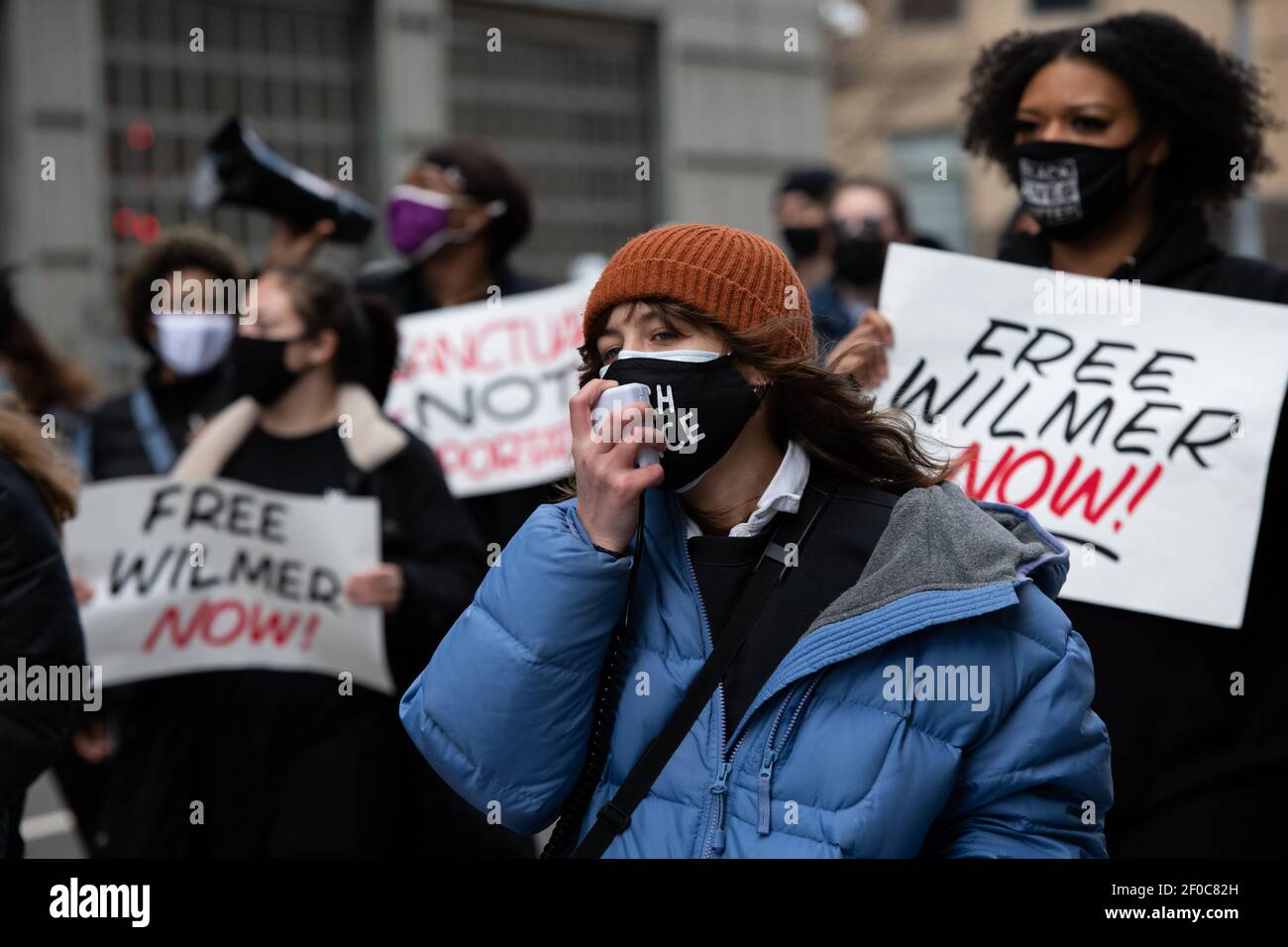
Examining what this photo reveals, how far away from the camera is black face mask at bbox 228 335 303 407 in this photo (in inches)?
204

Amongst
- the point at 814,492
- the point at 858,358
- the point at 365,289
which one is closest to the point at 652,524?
the point at 814,492

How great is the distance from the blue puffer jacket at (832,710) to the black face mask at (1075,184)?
1.32 m

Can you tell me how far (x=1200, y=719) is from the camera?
3434 millimetres

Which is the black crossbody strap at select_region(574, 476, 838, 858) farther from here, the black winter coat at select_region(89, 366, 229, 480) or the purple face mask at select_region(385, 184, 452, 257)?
the purple face mask at select_region(385, 184, 452, 257)

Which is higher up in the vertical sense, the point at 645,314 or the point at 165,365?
the point at 645,314

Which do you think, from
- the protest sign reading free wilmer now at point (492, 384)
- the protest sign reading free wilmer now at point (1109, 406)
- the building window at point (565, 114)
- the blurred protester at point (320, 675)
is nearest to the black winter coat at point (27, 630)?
the blurred protester at point (320, 675)

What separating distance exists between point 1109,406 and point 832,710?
5.17 feet

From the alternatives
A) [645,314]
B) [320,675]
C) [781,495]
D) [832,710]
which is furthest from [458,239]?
[832,710]

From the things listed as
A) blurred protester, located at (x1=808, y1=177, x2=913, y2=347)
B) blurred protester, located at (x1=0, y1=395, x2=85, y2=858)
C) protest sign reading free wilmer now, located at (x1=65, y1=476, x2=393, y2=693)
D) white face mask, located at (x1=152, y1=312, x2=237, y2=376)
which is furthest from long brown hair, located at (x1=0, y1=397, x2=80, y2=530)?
blurred protester, located at (x1=808, y1=177, x2=913, y2=347)

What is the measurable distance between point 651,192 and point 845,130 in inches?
756

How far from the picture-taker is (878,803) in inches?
94.9

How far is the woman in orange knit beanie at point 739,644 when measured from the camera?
246 centimetres

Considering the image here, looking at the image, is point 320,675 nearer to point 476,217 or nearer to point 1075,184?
point 476,217

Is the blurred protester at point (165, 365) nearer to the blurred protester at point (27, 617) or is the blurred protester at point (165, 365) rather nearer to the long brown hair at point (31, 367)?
the long brown hair at point (31, 367)
